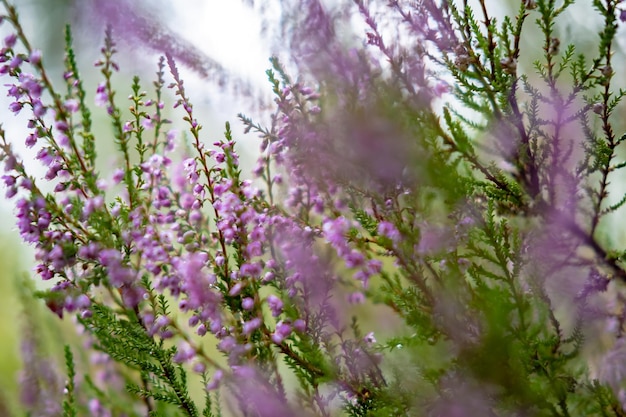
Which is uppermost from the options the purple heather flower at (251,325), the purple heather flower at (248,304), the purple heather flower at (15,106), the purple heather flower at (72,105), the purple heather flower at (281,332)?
the purple heather flower at (15,106)

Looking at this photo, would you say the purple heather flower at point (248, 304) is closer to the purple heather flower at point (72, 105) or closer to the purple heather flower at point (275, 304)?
the purple heather flower at point (275, 304)

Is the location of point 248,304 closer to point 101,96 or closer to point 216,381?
point 216,381

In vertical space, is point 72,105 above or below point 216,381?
above

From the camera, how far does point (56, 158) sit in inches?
56.9

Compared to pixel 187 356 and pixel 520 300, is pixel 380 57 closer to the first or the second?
pixel 520 300

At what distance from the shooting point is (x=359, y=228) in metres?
1.40

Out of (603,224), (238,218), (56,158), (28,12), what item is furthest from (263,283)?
(28,12)

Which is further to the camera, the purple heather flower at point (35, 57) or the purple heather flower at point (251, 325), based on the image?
the purple heather flower at point (35, 57)

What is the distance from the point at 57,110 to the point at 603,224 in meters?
1.43

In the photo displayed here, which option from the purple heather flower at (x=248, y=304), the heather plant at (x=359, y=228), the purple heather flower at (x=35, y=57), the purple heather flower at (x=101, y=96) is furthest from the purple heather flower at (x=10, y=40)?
the purple heather flower at (x=248, y=304)

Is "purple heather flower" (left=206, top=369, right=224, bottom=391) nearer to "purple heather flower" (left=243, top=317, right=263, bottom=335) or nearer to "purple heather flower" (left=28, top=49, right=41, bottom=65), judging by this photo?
"purple heather flower" (left=243, top=317, right=263, bottom=335)

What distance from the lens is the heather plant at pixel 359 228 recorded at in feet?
3.62

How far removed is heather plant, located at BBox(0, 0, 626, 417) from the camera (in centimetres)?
110

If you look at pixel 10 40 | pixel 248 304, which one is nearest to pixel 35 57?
pixel 10 40
